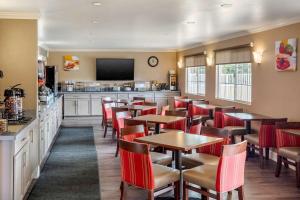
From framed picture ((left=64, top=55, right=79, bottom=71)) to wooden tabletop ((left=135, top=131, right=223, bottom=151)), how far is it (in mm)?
8702

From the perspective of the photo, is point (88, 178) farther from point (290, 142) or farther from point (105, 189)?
point (290, 142)

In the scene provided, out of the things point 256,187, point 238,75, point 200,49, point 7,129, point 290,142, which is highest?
point 200,49

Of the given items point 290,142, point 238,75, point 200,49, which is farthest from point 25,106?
point 200,49

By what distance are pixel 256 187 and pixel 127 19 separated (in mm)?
3257

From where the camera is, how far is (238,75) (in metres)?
8.37

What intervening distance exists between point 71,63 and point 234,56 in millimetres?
6326

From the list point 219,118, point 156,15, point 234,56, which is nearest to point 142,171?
point 156,15

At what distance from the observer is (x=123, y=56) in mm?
12961

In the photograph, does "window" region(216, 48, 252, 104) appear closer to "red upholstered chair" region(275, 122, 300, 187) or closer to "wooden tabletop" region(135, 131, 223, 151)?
"red upholstered chair" region(275, 122, 300, 187)

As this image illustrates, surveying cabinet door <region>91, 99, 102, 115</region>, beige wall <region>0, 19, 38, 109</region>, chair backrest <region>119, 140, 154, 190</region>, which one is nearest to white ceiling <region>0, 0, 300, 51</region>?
beige wall <region>0, 19, 38, 109</region>

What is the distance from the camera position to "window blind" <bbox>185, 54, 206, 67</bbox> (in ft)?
34.3

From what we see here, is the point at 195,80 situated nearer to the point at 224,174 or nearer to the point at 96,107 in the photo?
the point at 96,107

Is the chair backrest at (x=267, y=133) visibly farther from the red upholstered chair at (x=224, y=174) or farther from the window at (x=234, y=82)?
the red upholstered chair at (x=224, y=174)

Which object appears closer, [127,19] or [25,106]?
[25,106]
